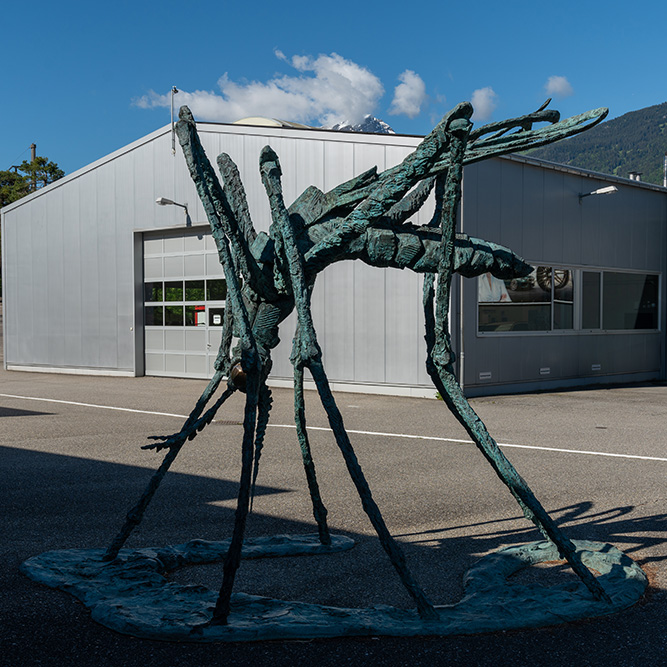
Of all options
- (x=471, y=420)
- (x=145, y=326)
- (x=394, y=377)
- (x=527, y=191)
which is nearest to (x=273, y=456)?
(x=471, y=420)

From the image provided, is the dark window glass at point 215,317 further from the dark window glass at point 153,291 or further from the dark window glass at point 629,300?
the dark window glass at point 629,300

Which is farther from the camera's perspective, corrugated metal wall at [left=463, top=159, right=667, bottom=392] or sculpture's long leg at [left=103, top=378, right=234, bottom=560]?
corrugated metal wall at [left=463, top=159, right=667, bottom=392]

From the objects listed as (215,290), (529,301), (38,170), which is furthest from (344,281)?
(38,170)

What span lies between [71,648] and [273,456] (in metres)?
4.80

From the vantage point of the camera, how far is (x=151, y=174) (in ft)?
57.4

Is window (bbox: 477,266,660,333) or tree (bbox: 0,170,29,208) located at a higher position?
tree (bbox: 0,170,29,208)

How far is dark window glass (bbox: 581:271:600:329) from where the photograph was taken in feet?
52.2

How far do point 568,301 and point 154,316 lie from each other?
9.71m

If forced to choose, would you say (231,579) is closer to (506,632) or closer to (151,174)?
(506,632)

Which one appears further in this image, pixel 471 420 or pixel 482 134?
pixel 482 134

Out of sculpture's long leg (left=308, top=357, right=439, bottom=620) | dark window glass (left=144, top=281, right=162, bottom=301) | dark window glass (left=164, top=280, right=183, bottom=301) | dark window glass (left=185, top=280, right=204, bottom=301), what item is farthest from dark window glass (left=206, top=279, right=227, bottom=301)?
sculpture's long leg (left=308, top=357, right=439, bottom=620)

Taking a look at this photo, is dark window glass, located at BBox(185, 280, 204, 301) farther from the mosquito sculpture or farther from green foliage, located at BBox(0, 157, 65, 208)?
green foliage, located at BBox(0, 157, 65, 208)

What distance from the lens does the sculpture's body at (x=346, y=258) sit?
3510 millimetres

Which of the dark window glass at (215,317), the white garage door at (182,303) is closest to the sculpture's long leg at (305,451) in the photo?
the white garage door at (182,303)
